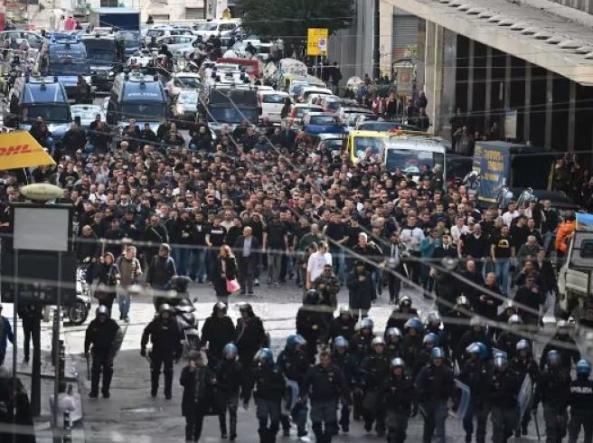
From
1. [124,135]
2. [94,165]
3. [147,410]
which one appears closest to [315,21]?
[124,135]

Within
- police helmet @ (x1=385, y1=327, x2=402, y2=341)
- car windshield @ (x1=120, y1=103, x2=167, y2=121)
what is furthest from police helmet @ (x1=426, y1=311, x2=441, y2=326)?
car windshield @ (x1=120, y1=103, x2=167, y2=121)

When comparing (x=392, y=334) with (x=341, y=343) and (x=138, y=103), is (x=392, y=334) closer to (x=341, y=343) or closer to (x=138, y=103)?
(x=341, y=343)

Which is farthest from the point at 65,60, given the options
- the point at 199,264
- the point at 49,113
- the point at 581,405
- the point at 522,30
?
the point at 581,405

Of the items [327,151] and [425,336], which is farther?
[327,151]

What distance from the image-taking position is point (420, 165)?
4659cm

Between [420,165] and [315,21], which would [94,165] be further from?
[315,21]

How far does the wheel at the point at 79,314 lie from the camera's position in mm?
32106

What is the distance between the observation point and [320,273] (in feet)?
107

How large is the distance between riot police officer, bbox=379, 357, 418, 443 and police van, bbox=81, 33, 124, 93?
47510 millimetres

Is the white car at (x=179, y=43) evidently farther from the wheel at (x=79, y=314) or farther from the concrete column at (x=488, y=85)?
the wheel at (x=79, y=314)

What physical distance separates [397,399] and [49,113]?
31.5 meters

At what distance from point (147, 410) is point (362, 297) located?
5.50 m

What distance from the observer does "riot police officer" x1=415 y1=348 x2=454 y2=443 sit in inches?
985

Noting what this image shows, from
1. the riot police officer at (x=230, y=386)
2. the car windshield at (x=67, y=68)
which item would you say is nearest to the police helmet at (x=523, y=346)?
the riot police officer at (x=230, y=386)
